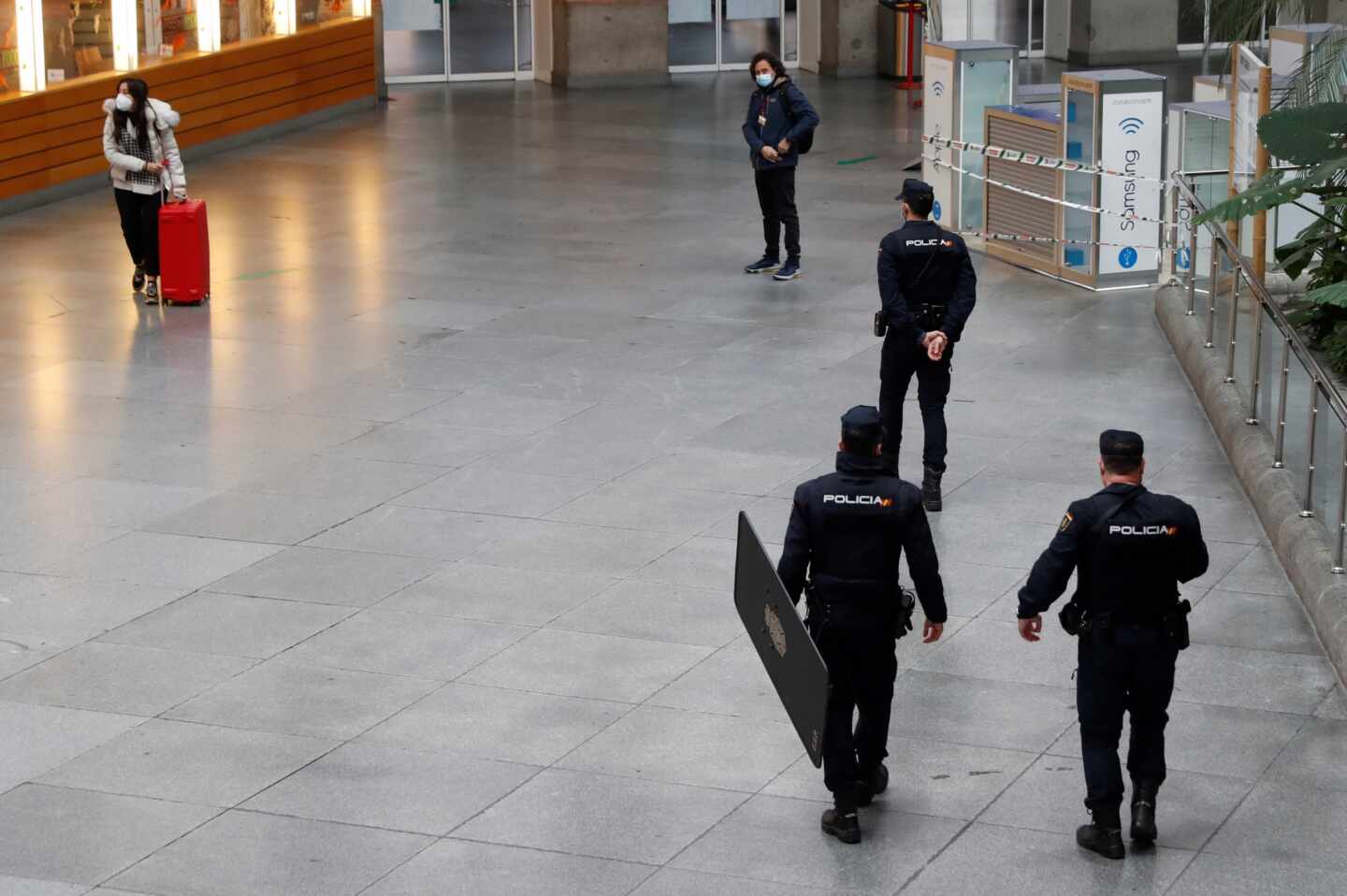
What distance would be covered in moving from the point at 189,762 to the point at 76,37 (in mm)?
14043

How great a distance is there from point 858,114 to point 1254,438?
1484 centimetres

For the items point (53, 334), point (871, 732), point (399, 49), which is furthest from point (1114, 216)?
point (399, 49)

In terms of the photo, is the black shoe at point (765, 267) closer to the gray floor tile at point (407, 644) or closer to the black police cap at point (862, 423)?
the gray floor tile at point (407, 644)

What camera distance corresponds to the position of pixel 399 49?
28.4 m

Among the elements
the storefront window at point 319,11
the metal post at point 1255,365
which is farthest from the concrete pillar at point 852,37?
the metal post at point 1255,365

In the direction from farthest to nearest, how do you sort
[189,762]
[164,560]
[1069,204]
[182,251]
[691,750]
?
[1069,204] → [182,251] → [164,560] → [691,750] → [189,762]

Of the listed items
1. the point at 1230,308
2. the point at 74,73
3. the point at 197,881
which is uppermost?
the point at 74,73

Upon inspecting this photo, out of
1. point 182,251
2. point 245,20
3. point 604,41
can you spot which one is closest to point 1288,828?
point 182,251

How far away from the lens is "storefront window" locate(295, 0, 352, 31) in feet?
77.2

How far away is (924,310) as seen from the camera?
1020cm

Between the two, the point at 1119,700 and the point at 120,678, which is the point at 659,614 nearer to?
the point at 120,678

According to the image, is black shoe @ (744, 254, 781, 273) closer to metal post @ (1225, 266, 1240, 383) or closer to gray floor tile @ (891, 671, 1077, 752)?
metal post @ (1225, 266, 1240, 383)

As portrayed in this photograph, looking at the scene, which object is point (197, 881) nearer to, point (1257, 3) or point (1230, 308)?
point (1230, 308)

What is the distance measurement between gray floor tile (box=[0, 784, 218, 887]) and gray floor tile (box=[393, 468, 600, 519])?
3.45 metres
